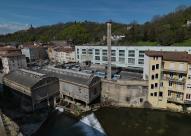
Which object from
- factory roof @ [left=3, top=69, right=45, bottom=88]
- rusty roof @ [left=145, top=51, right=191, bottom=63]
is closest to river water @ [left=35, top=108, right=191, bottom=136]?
factory roof @ [left=3, top=69, right=45, bottom=88]

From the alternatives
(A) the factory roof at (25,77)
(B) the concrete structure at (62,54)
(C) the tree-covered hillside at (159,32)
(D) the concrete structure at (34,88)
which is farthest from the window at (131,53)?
(A) the factory roof at (25,77)

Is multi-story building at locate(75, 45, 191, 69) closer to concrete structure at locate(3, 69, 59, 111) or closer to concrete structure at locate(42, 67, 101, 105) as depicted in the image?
concrete structure at locate(42, 67, 101, 105)

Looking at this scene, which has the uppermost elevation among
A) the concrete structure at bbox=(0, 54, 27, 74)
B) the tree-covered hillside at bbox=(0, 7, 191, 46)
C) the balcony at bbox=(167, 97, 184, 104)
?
the tree-covered hillside at bbox=(0, 7, 191, 46)

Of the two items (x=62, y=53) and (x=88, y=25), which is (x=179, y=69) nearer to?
(x=62, y=53)

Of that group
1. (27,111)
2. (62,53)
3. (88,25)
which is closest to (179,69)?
(27,111)

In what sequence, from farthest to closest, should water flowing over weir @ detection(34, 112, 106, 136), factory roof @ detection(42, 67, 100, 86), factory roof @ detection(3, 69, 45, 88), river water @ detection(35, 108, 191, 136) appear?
factory roof @ detection(42, 67, 100, 86) → factory roof @ detection(3, 69, 45, 88) → river water @ detection(35, 108, 191, 136) → water flowing over weir @ detection(34, 112, 106, 136)

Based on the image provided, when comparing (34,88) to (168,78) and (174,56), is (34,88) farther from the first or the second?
(174,56)
